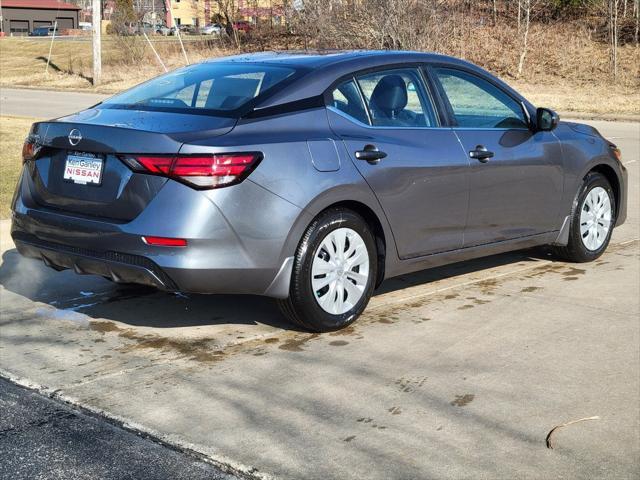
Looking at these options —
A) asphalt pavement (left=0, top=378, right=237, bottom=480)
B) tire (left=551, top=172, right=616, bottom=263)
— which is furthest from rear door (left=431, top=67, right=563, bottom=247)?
asphalt pavement (left=0, top=378, right=237, bottom=480)

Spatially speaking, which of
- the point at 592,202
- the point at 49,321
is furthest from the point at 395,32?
the point at 49,321

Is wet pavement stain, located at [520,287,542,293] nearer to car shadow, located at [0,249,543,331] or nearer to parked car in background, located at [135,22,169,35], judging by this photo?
car shadow, located at [0,249,543,331]

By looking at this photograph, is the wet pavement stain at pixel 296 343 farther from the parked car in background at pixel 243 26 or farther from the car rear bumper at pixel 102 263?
the parked car in background at pixel 243 26

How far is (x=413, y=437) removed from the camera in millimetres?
4148

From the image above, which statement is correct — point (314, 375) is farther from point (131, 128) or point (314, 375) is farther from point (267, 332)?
point (131, 128)

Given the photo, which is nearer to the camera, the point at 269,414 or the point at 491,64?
the point at 269,414

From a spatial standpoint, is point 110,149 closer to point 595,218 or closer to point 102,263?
point 102,263

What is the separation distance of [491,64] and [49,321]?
31.0m

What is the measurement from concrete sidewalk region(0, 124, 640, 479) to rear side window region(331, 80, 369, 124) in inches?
49.2

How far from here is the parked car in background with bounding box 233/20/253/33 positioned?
155ft

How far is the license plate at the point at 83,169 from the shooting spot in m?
5.30

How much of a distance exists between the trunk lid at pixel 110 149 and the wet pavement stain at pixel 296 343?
111 cm

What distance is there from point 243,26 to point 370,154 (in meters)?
43.5

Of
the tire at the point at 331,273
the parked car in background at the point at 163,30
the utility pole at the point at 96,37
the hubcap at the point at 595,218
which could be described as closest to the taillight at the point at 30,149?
the tire at the point at 331,273
